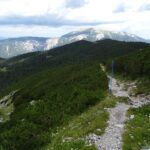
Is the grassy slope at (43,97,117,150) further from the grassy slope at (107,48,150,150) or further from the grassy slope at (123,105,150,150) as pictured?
the grassy slope at (107,48,150,150)

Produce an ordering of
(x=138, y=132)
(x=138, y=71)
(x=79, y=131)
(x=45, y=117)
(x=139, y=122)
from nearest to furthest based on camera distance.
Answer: (x=138, y=132)
(x=79, y=131)
(x=139, y=122)
(x=45, y=117)
(x=138, y=71)

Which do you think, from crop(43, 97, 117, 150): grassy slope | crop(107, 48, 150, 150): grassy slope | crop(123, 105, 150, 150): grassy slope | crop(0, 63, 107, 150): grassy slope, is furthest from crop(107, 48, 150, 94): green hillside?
crop(123, 105, 150, 150): grassy slope

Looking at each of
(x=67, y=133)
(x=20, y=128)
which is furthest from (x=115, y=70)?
(x=67, y=133)

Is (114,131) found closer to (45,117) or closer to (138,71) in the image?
(45,117)

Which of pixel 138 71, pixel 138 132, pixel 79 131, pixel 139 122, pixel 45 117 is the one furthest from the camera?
pixel 138 71

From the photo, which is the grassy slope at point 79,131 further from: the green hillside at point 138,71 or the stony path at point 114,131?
the green hillside at point 138,71

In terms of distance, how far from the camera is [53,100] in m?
46.9

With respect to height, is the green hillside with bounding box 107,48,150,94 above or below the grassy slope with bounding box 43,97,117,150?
below

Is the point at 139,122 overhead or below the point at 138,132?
below

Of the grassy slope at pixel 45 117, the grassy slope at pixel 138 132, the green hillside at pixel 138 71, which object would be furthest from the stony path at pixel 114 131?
the green hillside at pixel 138 71

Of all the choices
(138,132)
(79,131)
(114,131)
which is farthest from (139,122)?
(79,131)

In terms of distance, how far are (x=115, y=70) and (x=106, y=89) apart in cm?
2306

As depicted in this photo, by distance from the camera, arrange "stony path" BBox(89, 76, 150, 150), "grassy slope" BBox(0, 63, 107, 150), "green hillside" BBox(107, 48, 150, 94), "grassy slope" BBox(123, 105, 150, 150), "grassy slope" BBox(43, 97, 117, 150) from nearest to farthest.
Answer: "grassy slope" BBox(123, 105, 150, 150), "stony path" BBox(89, 76, 150, 150), "grassy slope" BBox(43, 97, 117, 150), "grassy slope" BBox(0, 63, 107, 150), "green hillside" BBox(107, 48, 150, 94)

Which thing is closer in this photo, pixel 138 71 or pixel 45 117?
pixel 45 117
